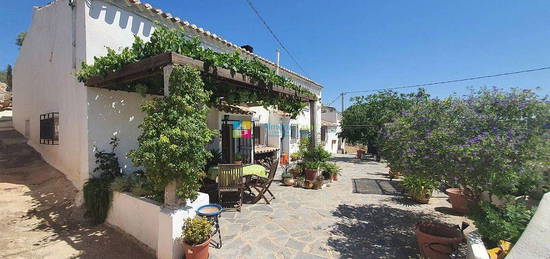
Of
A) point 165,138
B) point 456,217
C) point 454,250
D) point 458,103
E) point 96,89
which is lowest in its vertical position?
point 456,217

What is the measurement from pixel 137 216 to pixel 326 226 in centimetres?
354

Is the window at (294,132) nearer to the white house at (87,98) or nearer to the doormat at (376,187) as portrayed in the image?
the doormat at (376,187)

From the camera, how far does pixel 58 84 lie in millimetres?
6172

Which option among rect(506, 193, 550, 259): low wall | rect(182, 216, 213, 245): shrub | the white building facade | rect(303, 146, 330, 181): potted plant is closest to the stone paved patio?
rect(182, 216, 213, 245): shrub

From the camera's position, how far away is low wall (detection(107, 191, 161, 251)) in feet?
12.2

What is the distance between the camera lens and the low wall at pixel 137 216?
371 cm

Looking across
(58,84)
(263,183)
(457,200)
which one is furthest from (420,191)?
(58,84)

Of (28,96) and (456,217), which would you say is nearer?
(456,217)

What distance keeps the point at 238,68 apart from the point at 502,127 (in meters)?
4.62

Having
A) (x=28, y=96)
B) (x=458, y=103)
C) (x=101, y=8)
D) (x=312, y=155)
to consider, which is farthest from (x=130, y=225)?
(x=28, y=96)

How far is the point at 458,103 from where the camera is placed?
3984mm

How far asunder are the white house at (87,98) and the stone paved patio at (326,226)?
1.10 metres

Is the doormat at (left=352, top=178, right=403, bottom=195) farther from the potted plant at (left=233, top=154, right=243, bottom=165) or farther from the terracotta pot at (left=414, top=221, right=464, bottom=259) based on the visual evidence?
the potted plant at (left=233, top=154, right=243, bottom=165)

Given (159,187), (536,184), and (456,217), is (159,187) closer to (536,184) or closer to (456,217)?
(536,184)
